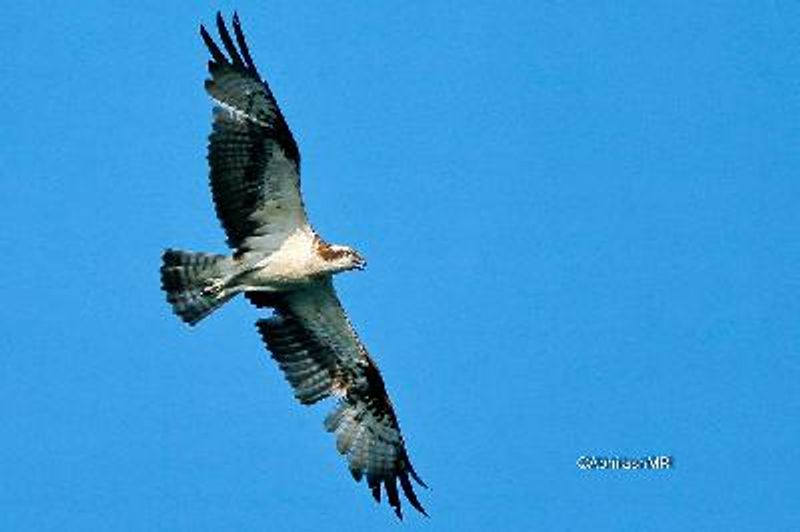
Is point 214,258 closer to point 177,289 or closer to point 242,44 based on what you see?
point 177,289

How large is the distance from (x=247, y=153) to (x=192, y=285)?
4.72ft

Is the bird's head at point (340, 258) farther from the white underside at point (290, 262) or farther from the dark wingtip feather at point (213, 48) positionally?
the dark wingtip feather at point (213, 48)

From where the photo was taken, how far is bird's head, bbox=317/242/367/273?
16.4 metres

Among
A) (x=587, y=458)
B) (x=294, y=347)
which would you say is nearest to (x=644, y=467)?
(x=587, y=458)

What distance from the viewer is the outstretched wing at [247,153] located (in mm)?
15914

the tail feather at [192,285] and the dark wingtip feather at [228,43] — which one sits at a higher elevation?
the dark wingtip feather at [228,43]

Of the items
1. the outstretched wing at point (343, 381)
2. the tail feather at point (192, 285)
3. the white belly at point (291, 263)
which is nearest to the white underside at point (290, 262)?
the white belly at point (291, 263)

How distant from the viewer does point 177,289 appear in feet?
55.2

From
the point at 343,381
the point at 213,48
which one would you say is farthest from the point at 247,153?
the point at 343,381

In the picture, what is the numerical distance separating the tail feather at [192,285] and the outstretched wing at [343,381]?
0.66m

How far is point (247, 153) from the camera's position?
16.1 metres

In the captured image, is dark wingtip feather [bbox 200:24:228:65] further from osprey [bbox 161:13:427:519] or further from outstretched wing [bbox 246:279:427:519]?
outstretched wing [bbox 246:279:427:519]

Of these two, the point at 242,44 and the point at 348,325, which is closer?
the point at 242,44

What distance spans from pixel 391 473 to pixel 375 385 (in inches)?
32.7
